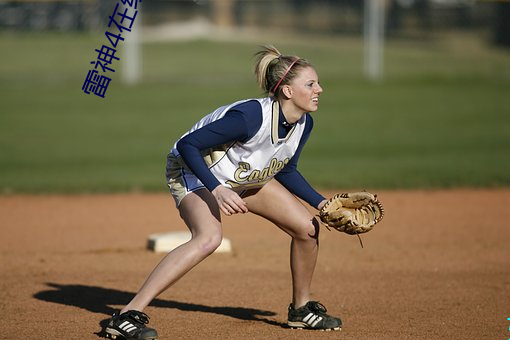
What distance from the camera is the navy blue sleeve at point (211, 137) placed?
4.18 metres

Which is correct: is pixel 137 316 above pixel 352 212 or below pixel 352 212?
below

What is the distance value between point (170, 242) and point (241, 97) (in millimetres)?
10351

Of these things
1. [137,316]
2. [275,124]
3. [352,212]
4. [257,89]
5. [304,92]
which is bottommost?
[257,89]

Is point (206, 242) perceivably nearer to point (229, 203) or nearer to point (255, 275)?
point (229, 203)

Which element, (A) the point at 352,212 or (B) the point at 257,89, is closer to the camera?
(A) the point at 352,212

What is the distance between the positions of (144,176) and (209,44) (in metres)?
13.8

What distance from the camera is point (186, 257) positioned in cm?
422

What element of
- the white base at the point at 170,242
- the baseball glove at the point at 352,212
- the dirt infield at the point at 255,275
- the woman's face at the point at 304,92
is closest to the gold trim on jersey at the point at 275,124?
the woman's face at the point at 304,92

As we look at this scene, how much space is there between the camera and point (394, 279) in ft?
19.4

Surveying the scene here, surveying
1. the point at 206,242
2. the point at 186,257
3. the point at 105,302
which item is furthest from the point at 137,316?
the point at 105,302

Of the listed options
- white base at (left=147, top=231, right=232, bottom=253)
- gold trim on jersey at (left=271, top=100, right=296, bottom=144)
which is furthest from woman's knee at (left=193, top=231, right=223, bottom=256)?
white base at (left=147, top=231, right=232, bottom=253)

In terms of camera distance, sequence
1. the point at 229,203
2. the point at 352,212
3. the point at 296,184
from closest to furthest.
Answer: the point at 229,203 < the point at 352,212 < the point at 296,184

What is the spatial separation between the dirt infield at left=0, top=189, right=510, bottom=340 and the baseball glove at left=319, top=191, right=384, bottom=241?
1.90 feet

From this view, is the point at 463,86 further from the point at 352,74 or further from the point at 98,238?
the point at 98,238
